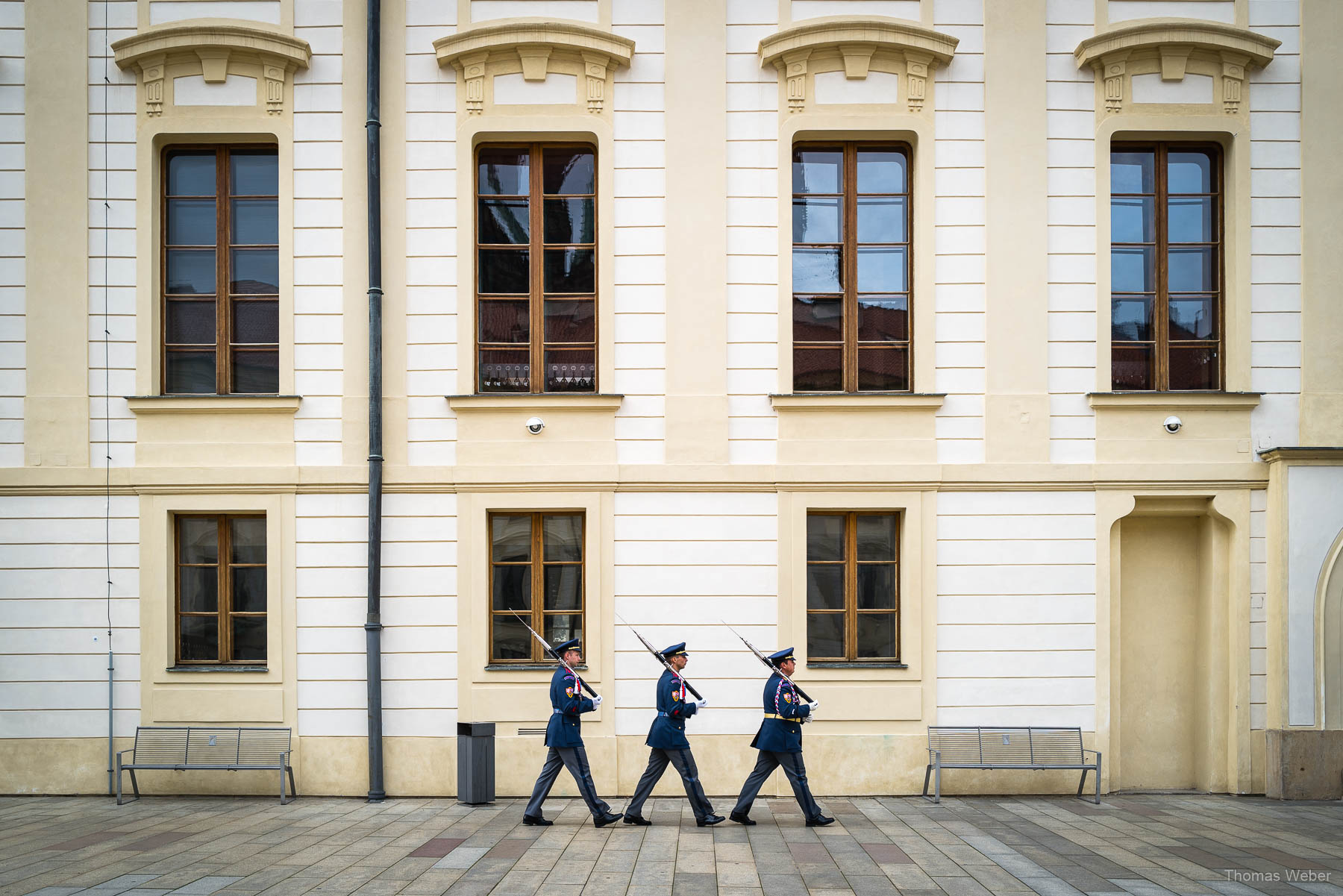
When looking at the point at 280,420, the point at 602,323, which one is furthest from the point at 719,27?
the point at 280,420

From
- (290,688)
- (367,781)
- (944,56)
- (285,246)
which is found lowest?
(367,781)

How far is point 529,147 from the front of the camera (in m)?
11.6

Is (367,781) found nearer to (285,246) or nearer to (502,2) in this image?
(285,246)

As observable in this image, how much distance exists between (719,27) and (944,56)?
2596mm

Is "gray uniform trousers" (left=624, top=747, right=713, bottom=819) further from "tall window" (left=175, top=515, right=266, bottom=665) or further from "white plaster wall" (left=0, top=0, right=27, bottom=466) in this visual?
"white plaster wall" (left=0, top=0, right=27, bottom=466)

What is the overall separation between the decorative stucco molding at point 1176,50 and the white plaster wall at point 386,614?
897cm

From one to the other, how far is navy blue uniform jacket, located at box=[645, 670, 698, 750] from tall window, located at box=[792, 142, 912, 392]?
390cm

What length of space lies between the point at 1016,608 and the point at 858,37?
672 centimetres

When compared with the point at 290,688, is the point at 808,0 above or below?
above

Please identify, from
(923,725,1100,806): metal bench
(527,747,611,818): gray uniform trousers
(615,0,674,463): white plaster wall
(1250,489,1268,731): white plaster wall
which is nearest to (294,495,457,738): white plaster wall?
(527,747,611,818): gray uniform trousers

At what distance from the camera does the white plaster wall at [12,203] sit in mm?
11312

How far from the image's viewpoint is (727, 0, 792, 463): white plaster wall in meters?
11.3

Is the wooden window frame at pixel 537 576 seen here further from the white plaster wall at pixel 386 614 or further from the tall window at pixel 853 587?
the tall window at pixel 853 587

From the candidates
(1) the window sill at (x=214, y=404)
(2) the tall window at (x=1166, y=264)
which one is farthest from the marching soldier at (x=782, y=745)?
(1) the window sill at (x=214, y=404)
